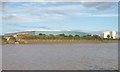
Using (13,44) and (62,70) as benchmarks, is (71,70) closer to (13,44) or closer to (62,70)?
(62,70)

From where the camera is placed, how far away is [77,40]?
24.8m

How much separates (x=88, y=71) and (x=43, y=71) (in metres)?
1.35

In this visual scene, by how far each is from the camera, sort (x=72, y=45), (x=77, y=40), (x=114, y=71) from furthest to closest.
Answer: (x=72, y=45) < (x=77, y=40) < (x=114, y=71)

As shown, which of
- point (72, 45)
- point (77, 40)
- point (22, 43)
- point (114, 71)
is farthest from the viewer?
point (72, 45)

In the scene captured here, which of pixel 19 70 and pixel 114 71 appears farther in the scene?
pixel 19 70

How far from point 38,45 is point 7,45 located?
10.8 ft

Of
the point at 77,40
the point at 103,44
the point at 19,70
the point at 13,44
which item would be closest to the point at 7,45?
the point at 13,44

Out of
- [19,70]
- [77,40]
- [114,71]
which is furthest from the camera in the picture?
[77,40]

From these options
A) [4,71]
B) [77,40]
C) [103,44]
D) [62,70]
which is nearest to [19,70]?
[4,71]

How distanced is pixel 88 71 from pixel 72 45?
21.3 meters

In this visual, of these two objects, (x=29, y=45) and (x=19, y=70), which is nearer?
(x=19, y=70)

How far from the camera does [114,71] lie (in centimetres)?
815

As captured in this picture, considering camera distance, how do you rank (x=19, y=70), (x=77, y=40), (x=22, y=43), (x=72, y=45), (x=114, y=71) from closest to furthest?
(x=114, y=71) < (x=19, y=70) < (x=77, y=40) < (x=22, y=43) < (x=72, y=45)

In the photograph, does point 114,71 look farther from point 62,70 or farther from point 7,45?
point 7,45
